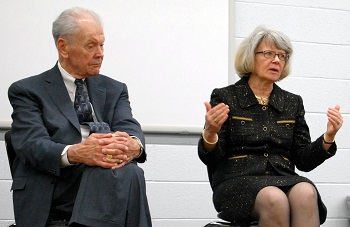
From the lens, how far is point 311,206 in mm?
2404

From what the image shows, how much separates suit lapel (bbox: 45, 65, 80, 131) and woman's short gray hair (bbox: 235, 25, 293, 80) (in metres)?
0.78

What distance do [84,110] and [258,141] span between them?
28.0 inches

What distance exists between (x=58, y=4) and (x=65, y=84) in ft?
2.97

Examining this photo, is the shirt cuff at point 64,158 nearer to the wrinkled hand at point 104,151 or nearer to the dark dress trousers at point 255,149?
the wrinkled hand at point 104,151

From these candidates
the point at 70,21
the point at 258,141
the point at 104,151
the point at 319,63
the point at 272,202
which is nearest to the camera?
the point at 104,151

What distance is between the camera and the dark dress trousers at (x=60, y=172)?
2.17 meters

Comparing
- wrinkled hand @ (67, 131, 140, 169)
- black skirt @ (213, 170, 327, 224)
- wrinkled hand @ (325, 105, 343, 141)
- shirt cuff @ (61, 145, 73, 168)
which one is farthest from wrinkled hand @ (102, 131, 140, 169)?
wrinkled hand @ (325, 105, 343, 141)

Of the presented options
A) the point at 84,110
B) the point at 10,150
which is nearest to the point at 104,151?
the point at 84,110

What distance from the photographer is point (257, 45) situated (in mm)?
2766

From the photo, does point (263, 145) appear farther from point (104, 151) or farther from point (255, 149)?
point (104, 151)

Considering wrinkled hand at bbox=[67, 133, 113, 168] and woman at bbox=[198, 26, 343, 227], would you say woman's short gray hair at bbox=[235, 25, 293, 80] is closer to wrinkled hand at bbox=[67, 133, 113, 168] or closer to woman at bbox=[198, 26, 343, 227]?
woman at bbox=[198, 26, 343, 227]

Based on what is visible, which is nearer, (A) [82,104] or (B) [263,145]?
(A) [82,104]

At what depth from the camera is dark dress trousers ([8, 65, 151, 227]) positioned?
217cm

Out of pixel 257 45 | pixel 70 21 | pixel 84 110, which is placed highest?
pixel 70 21
